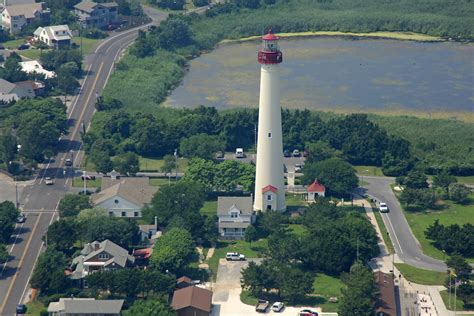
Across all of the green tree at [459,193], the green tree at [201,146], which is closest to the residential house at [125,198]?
the green tree at [201,146]

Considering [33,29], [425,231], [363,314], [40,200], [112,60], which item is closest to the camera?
[363,314]

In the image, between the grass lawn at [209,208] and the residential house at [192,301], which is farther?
the grass lawn at [209,208]

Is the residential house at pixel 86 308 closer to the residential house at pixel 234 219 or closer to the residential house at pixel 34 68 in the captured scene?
the residential house at pixel 234 219

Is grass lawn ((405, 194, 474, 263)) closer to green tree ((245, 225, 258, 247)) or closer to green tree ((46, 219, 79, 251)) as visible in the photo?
green tree ((245, 225, 258, 247))

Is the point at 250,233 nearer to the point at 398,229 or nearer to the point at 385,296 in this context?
the point at 398,229

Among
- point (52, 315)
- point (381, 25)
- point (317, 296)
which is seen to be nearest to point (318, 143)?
point (317, 296)

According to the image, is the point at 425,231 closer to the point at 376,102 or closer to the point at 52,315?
the point at 52,315

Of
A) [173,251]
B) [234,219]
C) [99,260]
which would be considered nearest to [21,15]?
[234,219]
